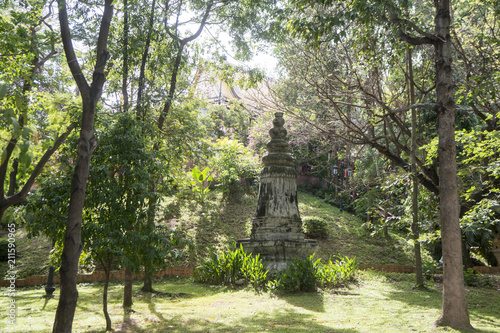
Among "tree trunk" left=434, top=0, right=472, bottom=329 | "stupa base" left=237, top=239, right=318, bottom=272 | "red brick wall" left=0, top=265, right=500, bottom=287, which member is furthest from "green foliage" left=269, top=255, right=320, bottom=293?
"red brick wall" left=0, top=265, right=500, bottom=287

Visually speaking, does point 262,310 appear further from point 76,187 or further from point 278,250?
point 76,187

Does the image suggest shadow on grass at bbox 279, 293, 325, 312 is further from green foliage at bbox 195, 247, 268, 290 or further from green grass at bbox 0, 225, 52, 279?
green grass at bbox 0, 225, 52, 279

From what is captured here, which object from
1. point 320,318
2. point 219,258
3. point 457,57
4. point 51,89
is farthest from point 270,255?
point 51,89

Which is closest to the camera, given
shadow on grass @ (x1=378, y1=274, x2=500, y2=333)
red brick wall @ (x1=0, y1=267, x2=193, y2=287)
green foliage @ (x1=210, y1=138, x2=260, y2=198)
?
shadow on grass @ (x1=378, y1=274, x2=500, y2=333)

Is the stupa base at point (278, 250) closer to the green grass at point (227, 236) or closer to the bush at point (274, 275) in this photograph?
the bush at point (274, 275)

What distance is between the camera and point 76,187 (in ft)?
15.4

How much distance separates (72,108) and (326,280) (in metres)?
6.72

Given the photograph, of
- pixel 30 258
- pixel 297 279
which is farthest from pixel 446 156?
pixel 30 258

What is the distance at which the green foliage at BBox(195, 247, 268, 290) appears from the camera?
28.9 feet

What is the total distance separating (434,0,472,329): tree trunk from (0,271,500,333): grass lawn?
330 millimetres

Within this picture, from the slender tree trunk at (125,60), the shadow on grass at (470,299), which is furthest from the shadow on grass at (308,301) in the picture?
the slender tree trunk at (125,60)

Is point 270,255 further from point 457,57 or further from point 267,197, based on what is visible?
point 457,57

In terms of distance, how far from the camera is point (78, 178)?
15.5ft

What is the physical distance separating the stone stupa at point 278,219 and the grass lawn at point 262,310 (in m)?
1.28
